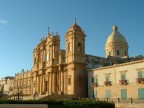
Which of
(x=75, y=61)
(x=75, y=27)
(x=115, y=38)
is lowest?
(x=75, y=61)

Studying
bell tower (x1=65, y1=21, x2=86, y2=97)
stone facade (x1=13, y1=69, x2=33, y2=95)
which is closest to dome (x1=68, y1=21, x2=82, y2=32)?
bell tower (x1=65, y1=21, x2=86, y2=97)

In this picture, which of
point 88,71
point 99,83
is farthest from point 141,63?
point 88,71

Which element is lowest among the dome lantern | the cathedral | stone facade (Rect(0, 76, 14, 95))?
stone facade (Rect(0, 76, 14, 95))

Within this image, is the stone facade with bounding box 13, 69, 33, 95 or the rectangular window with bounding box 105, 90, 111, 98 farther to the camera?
the stone facade with bounding box 13, 69, 33, 95

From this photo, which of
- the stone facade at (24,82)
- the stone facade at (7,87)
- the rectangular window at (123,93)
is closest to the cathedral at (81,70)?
the rectangular window at (123,93)

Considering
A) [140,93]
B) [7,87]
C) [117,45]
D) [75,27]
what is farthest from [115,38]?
[7,87]

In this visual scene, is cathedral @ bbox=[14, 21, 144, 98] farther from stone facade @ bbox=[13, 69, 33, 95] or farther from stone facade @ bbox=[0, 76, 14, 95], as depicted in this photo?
stone facade @ bbox=[0, 76, 14, 95]

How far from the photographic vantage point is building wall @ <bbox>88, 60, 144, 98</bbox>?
39.7 metres

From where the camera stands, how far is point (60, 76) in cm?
5616

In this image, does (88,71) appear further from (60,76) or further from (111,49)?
(111,49)

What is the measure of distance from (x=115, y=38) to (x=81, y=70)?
25.5 metres

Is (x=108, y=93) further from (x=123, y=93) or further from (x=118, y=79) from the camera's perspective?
(x=123, y=93)

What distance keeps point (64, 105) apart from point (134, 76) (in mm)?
17141

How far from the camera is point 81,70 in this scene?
52156 mm
